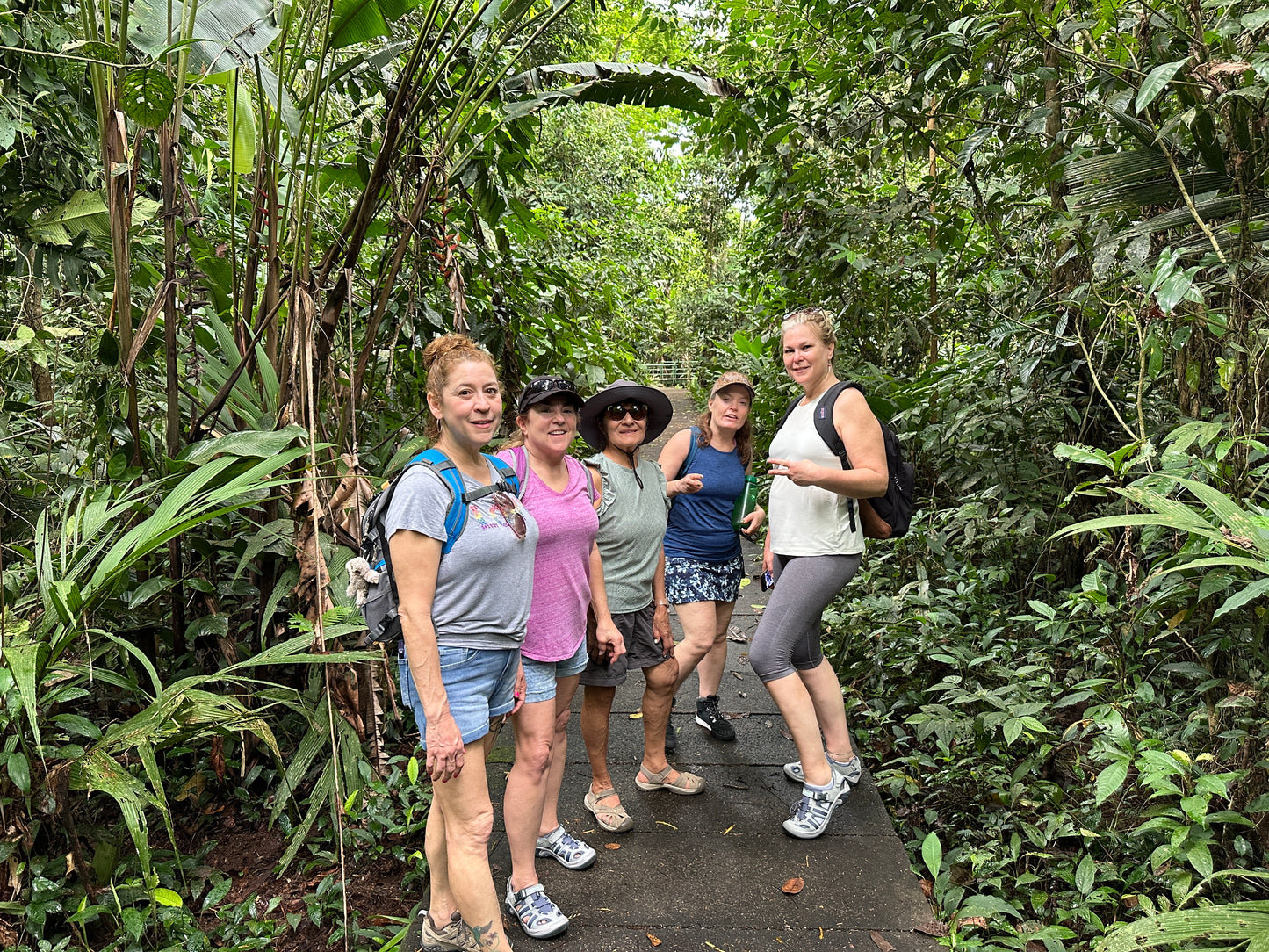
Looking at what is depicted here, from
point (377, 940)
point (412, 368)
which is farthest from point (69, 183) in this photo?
point (377, 940)

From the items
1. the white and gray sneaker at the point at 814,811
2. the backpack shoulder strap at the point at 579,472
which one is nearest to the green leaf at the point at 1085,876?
the white and gray sneaker at the point at 814,811

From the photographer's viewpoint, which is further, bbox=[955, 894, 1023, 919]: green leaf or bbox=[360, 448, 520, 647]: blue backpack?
bbox=[955, 894, 1023, 919]: green leaf

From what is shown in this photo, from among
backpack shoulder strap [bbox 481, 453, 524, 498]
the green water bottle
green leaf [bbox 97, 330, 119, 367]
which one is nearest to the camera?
backpack shoulder strap [bbox 481, 453, 524, 498]

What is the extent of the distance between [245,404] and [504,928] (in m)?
2.20

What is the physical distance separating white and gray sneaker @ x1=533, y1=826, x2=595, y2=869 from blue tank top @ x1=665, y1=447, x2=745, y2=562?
1259 mm

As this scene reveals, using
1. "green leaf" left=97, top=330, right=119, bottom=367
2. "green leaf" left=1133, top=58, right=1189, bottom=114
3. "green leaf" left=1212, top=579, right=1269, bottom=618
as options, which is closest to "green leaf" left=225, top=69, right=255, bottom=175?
"green leaf" left=97, top=330, right=119, bottom=367

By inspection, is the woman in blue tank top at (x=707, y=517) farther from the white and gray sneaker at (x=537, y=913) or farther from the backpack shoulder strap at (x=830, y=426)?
the white and gray sneaker at (x=537, y=913)

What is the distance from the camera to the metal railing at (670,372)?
85.2 feet

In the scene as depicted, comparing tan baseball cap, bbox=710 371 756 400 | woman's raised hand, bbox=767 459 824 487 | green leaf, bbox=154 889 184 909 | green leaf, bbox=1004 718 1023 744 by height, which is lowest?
green leaf, bbox=154 889 184 909

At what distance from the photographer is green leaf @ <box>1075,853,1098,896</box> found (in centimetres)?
265

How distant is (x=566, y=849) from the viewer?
310 centimetres

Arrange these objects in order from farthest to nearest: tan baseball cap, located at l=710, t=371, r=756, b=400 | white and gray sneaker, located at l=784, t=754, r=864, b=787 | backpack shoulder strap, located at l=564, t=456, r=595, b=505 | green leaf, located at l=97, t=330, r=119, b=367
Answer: tan baseball cap, located at l=710, t=371, r=756, b=400 < white and gray sneaker, located at l=784, t=754, r=864, b=787 < green leaf, located at l=97, t=330, r=119, b=367 < backpack shoulder strap, located at l=564, t=456, r=595, b=505

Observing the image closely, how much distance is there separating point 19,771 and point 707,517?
261cm

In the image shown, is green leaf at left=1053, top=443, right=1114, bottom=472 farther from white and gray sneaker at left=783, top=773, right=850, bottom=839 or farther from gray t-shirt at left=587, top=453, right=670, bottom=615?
white and gray sneaker at left=783, top=773, right=850, bottom=839
